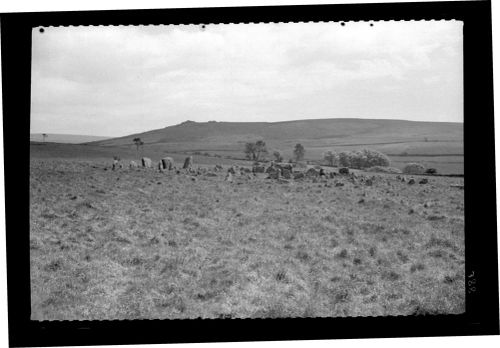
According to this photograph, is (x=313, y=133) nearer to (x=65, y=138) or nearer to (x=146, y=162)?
(x=146, y=162)

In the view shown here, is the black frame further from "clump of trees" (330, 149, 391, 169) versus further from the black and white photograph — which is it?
"clump of trees" (330, 149, 391, 169)

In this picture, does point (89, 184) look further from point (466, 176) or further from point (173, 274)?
point (466, 176)

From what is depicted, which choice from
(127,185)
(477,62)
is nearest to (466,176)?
(477,62)

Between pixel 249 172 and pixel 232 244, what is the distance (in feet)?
2.51

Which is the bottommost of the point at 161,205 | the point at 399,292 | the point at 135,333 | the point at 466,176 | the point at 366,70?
the point at 135,333

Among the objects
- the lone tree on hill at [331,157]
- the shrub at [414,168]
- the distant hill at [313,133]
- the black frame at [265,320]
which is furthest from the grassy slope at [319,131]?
the black frame at [265,320]

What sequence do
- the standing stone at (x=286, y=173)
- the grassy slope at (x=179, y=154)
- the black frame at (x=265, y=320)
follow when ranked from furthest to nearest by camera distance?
the standing stone at (x=286, y=173), the grassy slope at (x=179, y=154), the black frame at (x=265, y=320)

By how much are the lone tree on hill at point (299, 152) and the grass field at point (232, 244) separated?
263 mm

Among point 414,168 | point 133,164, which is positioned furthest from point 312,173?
point 133,164

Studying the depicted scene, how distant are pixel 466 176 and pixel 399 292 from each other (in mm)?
1364

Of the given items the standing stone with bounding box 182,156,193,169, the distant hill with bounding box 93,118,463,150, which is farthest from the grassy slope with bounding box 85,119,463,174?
the standing stone with bounding box 182,156,193,169

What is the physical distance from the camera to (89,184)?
4.64 metres

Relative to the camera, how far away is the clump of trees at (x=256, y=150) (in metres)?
4.69

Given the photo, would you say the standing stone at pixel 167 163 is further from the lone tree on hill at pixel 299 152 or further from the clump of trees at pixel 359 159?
the clump of trees at pixel 359 159
